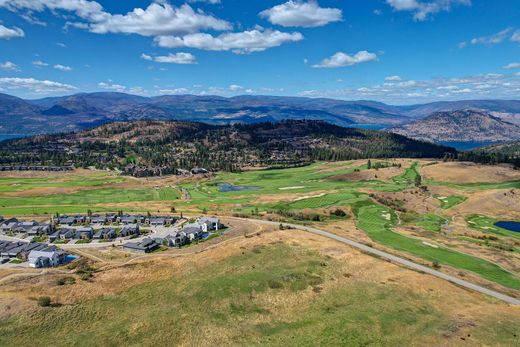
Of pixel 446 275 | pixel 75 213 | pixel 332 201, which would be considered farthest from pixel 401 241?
pixel 75 213

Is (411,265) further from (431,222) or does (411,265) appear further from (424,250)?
(431,222)

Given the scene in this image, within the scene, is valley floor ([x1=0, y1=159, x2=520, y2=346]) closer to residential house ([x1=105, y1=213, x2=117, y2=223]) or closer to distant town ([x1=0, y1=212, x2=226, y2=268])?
distant town ([x1=0, y1=212, x2=226, y2=268])

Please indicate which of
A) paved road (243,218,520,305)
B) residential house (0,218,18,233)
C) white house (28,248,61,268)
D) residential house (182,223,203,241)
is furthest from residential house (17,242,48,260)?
paved road (243,218,520,305)

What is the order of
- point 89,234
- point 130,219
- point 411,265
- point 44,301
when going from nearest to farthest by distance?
1. point 44,301
2. point 411,265
3. point 89,234
4. point 130,219

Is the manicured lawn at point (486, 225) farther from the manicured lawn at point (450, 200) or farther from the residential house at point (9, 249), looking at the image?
the residential house at point (9, 249)

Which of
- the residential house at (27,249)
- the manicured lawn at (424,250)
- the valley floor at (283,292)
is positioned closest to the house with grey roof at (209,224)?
the valley floor at (283,292)

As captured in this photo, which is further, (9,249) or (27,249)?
(9,249)

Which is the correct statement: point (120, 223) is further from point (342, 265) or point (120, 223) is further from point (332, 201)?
point (332, 201)

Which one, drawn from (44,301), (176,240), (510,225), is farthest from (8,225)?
(510,225)
